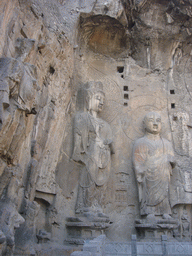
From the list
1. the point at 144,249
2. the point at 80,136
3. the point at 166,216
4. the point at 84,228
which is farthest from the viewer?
the point at 80,136

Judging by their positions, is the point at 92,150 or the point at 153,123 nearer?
the point at 92,150

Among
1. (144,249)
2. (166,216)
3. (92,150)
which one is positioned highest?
(92,150)

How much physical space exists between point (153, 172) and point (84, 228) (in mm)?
2012

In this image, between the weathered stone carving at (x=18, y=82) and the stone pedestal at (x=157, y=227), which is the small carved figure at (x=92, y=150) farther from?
the weathered stone carving at (x=18, y=82)

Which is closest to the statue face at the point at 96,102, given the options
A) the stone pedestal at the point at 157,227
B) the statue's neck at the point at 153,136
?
the statue's neck at the point at 153,136

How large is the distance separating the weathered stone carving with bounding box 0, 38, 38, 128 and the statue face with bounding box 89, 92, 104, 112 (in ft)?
8.81

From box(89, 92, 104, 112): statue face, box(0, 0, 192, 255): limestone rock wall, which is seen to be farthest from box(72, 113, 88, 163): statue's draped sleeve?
box(89, 92, 104, 112): statue face

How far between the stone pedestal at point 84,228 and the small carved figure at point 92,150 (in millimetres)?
213

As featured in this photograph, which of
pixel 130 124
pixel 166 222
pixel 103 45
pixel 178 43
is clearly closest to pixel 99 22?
pixel 103 45

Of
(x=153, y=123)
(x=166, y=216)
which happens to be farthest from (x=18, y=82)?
(x=166, y=216)

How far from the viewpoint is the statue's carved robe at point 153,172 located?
6.38m

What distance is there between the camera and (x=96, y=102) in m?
7.25

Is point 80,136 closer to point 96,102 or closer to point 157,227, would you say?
point 96,102

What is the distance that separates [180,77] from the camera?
827cm
